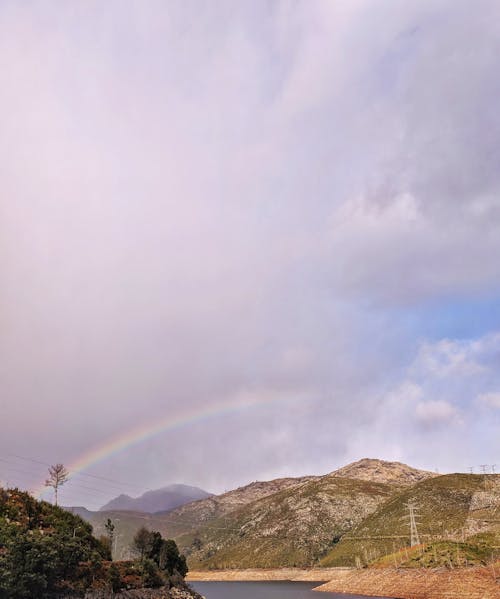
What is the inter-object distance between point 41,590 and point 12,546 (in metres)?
7.98

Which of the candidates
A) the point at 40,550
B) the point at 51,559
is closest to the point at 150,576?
the point at 51,559

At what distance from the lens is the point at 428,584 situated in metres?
115

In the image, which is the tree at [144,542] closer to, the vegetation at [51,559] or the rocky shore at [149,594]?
the vegetation at [51,559]

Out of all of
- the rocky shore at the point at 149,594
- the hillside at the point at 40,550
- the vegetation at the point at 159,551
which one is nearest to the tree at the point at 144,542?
the vegetation at the point at 159,551

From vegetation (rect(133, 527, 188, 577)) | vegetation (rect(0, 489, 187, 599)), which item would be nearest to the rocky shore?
vegetation (rect(0, 489, 187, 599))

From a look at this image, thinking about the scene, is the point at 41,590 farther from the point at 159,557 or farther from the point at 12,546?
the point at 159,557

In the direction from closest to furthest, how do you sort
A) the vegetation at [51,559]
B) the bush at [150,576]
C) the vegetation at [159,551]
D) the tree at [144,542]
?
the vegetation at [51,559] → the bush at [150,576] → the vegetation at [159,551] → the tree at [144,542]

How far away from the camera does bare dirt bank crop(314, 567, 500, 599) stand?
102 meters

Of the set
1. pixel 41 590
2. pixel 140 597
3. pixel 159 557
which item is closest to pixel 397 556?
pixel 159 557

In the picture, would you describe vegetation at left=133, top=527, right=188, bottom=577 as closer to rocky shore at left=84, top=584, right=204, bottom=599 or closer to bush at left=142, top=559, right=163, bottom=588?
rocky shore at left=84, top=584, right=204, bottom=599

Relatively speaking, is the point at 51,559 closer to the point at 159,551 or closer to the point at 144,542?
the point at 159,551

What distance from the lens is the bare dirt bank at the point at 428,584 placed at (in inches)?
4011

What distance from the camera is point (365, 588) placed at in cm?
13825

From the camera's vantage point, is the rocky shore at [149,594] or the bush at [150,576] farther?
the bush at [150,576]
